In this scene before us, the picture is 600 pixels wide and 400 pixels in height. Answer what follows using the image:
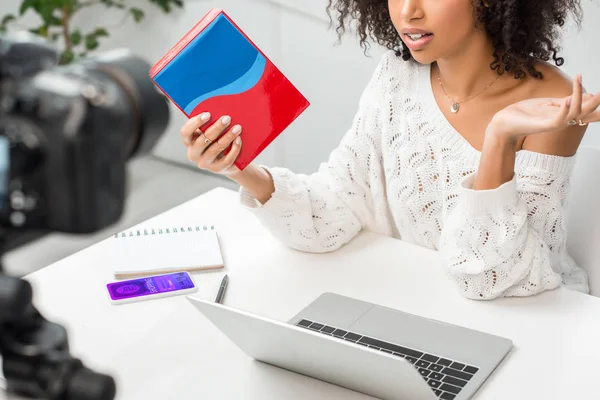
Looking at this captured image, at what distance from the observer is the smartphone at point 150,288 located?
1.37 metres

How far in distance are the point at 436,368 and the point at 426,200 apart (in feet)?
1.91

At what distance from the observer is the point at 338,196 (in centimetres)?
169

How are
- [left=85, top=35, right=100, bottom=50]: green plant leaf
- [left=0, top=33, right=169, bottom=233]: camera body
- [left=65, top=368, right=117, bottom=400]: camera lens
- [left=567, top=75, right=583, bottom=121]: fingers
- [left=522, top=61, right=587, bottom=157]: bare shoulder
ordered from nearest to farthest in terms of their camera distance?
[left=0, top=33, right=169, bottom=233]: camera body, [left=65, top=368, right=117, bottom=400]: camera lens, [left=567, top=75, right=583, bottom=121]: fingers, [left=522, top=61, right=587, bottom=157]: bare shoulder, [left=85, top=35, right=100, bottom=50]: green plant leaf

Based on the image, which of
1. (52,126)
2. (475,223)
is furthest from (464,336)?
(52,126)

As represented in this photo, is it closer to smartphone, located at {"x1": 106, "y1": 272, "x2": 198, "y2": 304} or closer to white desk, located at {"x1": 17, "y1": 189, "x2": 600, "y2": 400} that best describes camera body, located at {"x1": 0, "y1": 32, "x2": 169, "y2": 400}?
white desk, located at {"x1": 17, "y1": 189, "x2": 600, "y2": 400}

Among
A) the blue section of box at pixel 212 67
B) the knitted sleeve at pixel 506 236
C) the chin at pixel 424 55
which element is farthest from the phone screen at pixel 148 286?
the chin at pixel 424 55

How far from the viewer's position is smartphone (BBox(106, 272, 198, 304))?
1372 mm

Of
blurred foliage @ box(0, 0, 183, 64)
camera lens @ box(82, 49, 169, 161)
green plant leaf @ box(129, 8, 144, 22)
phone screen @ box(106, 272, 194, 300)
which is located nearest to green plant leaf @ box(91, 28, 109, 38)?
blurred foliage @ box(0, 0, 183, 64)

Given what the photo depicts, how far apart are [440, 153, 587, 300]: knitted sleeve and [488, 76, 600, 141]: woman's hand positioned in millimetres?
92

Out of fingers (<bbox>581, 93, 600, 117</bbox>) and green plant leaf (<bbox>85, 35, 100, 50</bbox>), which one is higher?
fingers (<bbox>581, 93, 600, 117</bbox>)

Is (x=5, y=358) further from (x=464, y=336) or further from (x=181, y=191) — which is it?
(x=181, y=191)

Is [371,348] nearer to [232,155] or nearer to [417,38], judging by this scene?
[232,155]

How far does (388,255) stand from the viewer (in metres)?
1.52

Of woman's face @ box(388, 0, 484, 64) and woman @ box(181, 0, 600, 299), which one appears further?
woman's face @ box(388, 0, 484, 64)
